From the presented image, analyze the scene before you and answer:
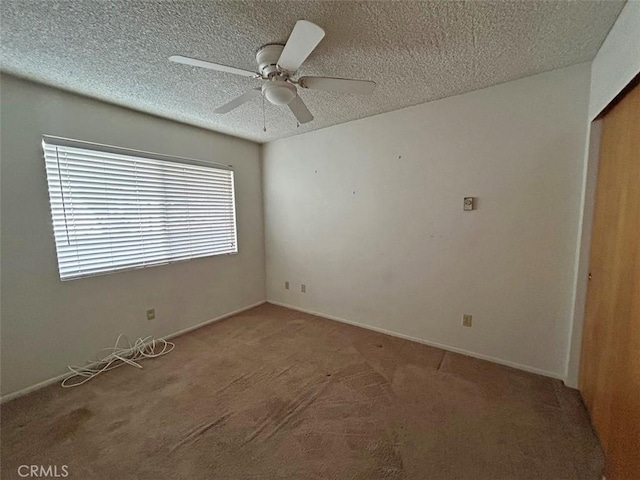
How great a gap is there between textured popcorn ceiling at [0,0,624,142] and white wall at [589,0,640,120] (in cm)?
7

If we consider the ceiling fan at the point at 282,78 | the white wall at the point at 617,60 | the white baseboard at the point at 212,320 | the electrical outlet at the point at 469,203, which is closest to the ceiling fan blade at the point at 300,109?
the ceiling fan at the point at 282,78

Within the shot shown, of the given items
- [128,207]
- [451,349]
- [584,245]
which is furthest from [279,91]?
[451,349]

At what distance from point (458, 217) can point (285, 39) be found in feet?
Answer: 6.62

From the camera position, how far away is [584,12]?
1.36 meters

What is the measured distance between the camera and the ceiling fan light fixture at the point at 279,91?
5.31ft

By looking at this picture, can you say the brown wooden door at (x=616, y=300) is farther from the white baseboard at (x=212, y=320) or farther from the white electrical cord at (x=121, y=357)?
the white baseboard at (x=212, y=320)

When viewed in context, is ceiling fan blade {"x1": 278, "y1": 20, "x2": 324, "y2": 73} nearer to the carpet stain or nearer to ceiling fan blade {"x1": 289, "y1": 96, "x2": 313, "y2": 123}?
ceiling fan blade {"x1": 289, "y1": 96, "x2": 313, "y2": 123}

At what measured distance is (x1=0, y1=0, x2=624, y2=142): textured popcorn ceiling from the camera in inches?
51.9


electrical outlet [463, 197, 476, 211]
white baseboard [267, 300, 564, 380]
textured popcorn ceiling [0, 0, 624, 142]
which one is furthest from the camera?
electrical outlet [463, 197, 476, 211]

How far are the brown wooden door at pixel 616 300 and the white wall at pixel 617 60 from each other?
86mm

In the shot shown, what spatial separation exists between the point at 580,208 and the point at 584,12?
125cm

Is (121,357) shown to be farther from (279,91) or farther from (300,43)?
(300,43)

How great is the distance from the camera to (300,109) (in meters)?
1.86

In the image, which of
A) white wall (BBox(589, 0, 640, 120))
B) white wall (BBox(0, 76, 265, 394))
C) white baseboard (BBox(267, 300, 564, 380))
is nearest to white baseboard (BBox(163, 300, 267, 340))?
white wall (BBox(0, 76, 265, 394))
